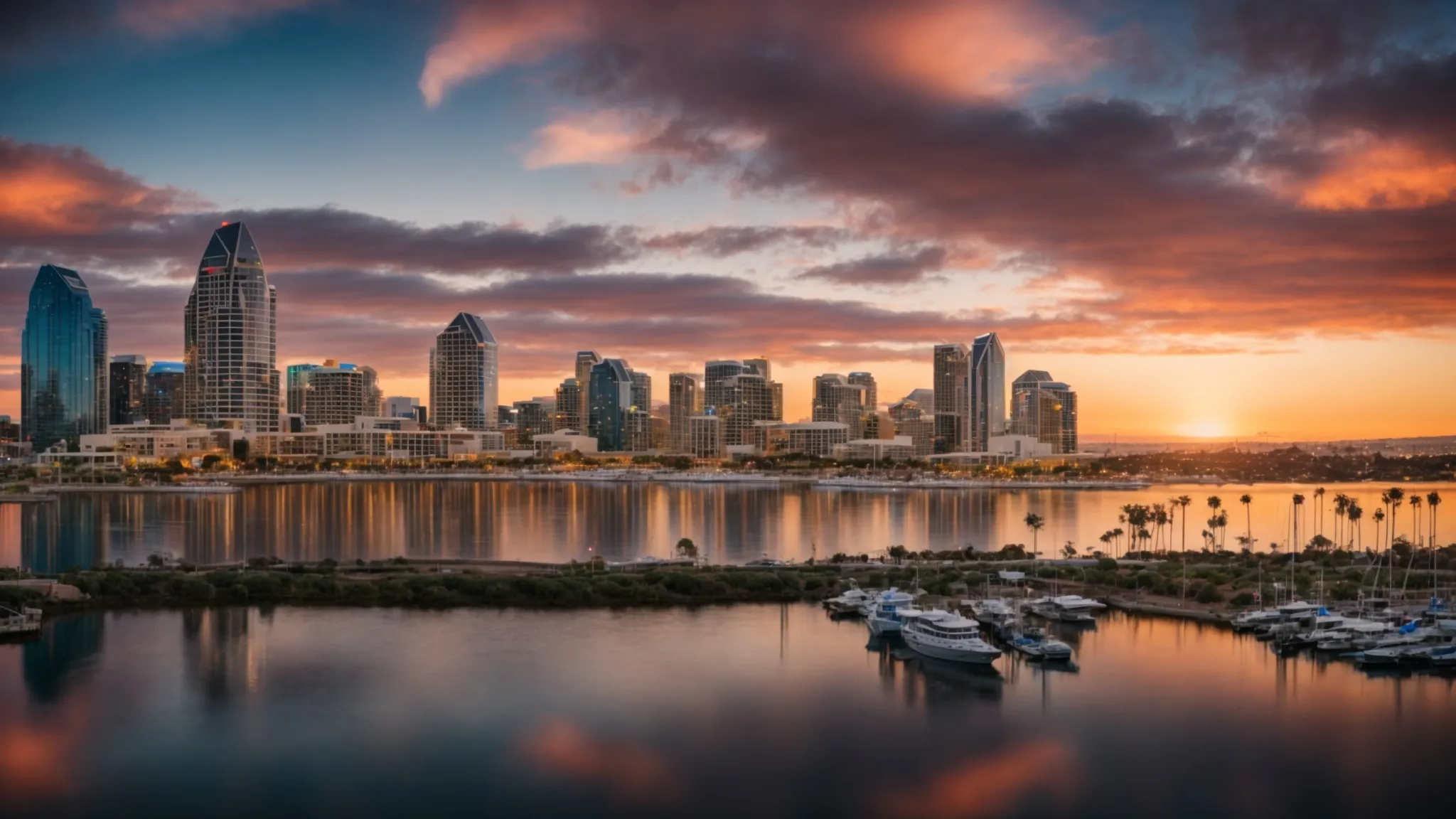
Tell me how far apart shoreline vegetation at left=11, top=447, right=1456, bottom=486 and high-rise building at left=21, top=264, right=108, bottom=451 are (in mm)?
49009

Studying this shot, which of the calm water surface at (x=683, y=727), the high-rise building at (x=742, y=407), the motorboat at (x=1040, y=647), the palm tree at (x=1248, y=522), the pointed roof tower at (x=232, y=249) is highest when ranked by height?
the pointed roof tower at (x=232, y=249)

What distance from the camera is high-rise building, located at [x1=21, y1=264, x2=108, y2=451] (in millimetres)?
156625

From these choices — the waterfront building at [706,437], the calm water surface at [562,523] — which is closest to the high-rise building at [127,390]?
the calm water surface at [562,523]

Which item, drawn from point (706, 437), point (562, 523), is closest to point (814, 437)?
point (706, 437)

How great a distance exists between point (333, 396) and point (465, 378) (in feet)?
72.0

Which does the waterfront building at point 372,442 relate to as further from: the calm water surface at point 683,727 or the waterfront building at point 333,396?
the calm water surface at point 683,727

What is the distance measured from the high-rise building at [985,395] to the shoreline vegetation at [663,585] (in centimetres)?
15991

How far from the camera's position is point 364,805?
15.1 metres

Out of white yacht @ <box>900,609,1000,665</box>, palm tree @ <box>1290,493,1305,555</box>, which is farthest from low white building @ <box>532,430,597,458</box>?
white yacht @ <box>900,609,1000,665</box>

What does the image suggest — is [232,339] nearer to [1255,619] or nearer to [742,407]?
[742,407]

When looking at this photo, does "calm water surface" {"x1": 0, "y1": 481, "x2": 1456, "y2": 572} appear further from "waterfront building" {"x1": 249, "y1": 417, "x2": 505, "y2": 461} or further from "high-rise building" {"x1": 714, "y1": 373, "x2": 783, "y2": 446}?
"high-rise building" {"x1": 714, "y1": 373, "x2": 783, "y2": 446}

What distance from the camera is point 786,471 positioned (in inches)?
5497

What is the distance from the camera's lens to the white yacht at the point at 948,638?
23016 mm

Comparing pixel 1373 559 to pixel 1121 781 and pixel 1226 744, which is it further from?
pixel 1121 781
